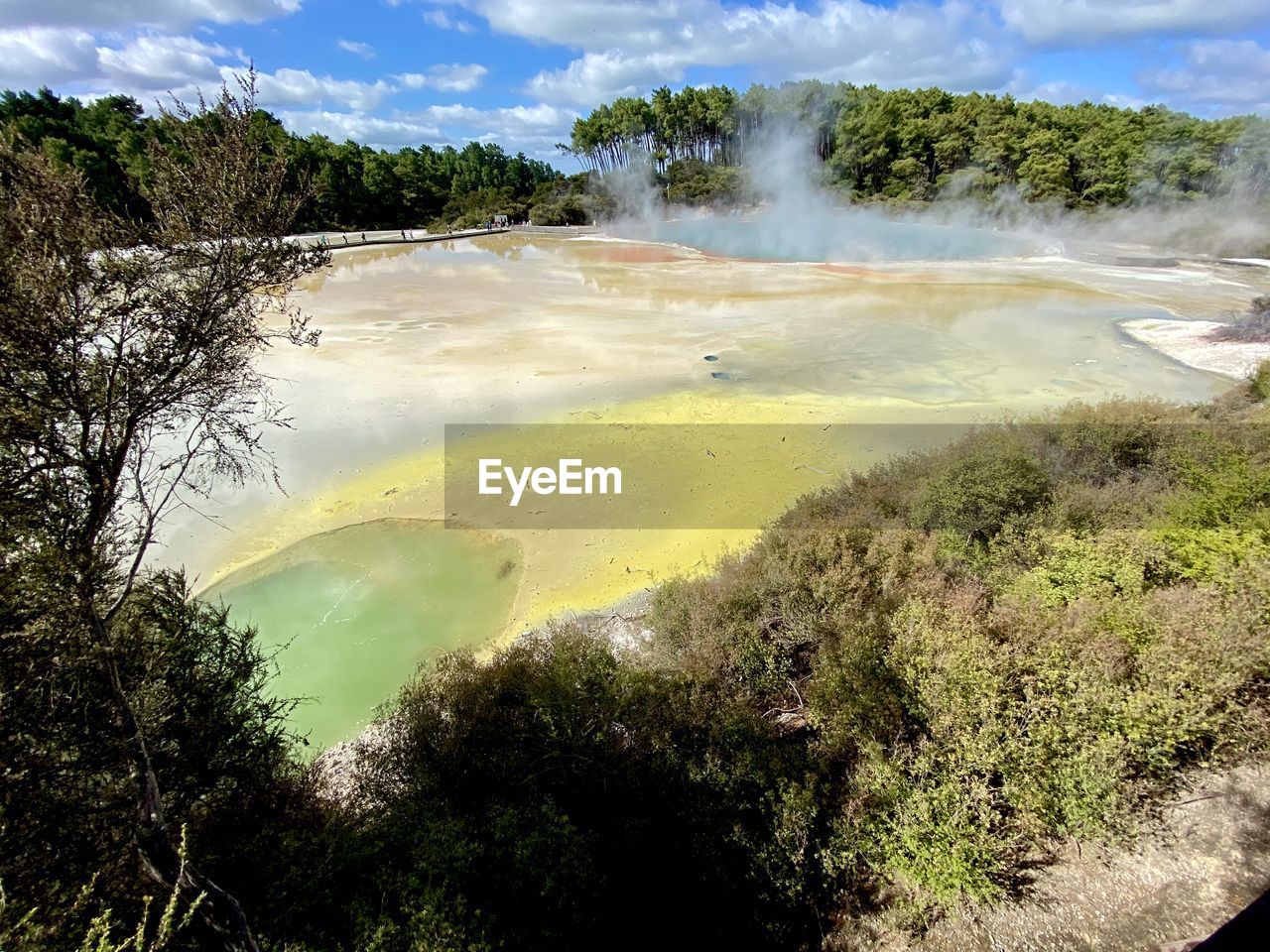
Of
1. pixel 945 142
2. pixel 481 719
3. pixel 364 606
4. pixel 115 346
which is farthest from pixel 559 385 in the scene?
pixel 945 142

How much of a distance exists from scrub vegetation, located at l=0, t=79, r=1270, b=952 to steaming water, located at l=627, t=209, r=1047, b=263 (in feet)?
133

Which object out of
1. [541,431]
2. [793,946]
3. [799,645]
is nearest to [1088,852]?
[793,946]

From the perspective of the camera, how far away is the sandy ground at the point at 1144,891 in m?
5.14

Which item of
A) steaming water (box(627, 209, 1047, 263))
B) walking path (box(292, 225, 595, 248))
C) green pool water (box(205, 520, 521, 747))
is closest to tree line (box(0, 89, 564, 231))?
walking path (box(292, 225, 595, 248))

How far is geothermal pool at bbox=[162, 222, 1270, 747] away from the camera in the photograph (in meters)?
10.9

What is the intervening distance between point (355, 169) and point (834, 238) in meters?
54.0

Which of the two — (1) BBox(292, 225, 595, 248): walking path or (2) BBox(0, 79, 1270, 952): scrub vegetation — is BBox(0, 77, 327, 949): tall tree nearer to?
(2) BBox(0, 79, 1270, 952): scrub vegetation

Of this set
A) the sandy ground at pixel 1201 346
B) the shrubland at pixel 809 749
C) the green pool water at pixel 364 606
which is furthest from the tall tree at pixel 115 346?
the sandy ground at pixel 1201 346

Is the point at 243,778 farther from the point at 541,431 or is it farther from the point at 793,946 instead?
the point at 541,431

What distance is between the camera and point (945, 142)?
62.8 metres

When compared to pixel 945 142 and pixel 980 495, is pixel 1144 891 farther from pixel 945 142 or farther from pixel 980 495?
pixel 945 142

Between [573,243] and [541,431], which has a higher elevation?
[573,243]

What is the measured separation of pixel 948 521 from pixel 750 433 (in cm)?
743

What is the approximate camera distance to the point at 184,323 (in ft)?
16.0
